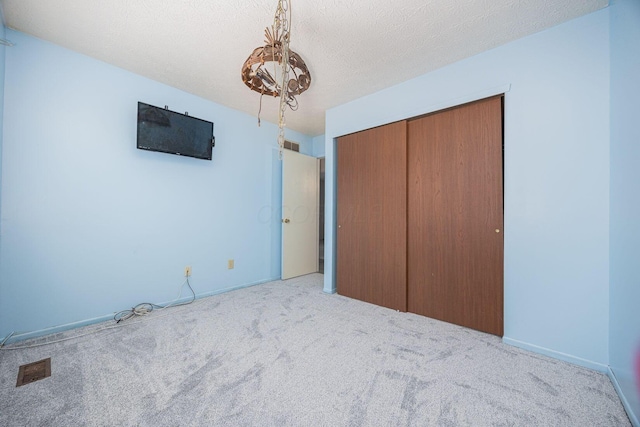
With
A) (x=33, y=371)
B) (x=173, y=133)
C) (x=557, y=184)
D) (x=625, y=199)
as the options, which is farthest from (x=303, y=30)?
(x=33, y=371)

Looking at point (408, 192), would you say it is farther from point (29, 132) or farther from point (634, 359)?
point (29, 132)

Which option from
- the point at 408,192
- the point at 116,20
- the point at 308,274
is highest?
the point at 116,20

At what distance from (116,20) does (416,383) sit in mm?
3197

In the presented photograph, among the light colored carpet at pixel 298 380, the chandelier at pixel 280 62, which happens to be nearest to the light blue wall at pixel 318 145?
the chandelier at pixel 280 62

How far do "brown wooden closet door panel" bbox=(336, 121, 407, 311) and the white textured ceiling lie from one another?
740 mm

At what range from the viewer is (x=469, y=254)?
2080mm

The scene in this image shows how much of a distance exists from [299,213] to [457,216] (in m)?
2.35

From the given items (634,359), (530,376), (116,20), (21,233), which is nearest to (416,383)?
(530,376)

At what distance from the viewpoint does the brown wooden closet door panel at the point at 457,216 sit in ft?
6.46

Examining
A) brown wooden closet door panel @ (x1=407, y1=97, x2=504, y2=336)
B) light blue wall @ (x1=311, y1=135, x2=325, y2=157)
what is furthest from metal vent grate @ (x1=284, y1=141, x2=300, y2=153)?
brown wooden closet door panel @ (x1=407, y1=97, x2=504, y2=336)

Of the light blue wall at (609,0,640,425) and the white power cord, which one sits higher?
the light blue wall at (609,0,640,425)

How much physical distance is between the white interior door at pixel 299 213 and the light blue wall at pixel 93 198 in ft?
2.77

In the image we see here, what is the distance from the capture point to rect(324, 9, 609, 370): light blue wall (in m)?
1.57

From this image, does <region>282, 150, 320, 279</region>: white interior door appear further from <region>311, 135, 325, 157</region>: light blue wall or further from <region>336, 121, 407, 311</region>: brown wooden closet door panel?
<region>336, 121, 407, 311</region>: brown wooden closet door panel
